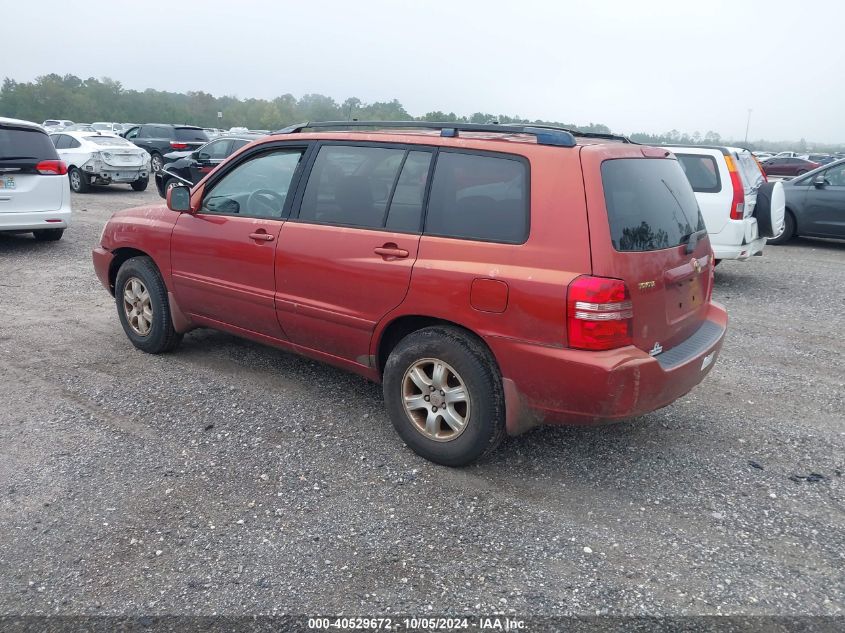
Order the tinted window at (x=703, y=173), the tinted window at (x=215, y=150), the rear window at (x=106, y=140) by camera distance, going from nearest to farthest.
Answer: the tinted window at (x=703, y=173), the rear window at (x=106, y=140), the tinted window at (x=215, y=150)

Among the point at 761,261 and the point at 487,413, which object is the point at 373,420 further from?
the point at 761,261

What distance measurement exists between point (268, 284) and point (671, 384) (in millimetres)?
2486

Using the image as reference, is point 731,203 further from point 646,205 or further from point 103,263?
point 103,263

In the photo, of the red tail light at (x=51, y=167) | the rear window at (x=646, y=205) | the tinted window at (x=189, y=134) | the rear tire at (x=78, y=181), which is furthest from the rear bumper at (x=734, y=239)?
the tinted window at (x=189, y=134)

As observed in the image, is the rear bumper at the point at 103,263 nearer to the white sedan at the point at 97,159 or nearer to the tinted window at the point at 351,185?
the tinted window at the point at 351,185

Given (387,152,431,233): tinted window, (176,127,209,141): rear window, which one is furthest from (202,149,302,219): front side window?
(176,127,209,141): rear window

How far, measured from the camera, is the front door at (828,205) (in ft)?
39.1

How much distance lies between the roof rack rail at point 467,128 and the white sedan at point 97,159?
554 inches

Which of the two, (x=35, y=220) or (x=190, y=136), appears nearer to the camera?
(x=35, y=220)

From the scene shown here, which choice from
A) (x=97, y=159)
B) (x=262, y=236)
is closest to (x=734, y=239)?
(x=262, y=236)

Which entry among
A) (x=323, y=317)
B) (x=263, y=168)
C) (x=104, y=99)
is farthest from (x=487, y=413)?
(x=104, y=99)

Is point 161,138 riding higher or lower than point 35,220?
higher

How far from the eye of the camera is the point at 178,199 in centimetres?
501

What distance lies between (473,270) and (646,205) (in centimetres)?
96
